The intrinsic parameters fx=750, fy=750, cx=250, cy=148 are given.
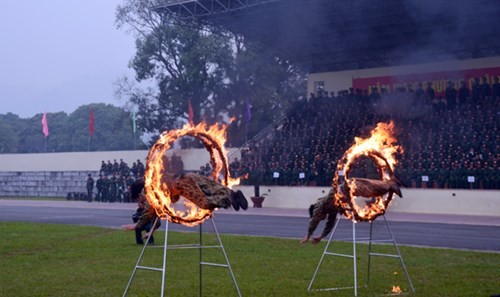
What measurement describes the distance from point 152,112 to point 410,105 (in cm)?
2303

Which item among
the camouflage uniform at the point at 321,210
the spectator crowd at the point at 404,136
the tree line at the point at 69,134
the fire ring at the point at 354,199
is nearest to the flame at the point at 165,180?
the camouflage uniform at the point at 321,210

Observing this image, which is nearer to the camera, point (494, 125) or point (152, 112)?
point (494, 125)

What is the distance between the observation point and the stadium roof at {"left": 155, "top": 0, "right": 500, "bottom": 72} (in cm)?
2342

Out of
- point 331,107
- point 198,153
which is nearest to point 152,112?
point 198,153

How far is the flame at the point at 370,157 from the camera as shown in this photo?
10211mm

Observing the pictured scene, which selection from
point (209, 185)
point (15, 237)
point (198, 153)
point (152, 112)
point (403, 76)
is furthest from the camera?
point (152, 112)

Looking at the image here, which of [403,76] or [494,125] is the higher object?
[403,76]

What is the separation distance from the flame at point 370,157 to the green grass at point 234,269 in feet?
3.74

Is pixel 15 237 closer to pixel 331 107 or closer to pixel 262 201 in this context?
pixel 262 201

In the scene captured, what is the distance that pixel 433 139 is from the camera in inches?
1210

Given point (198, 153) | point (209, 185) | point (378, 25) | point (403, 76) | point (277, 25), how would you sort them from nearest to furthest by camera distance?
point (209, 185), point (378, 25), point (277, 25), point (403, 76), point (198, 153)

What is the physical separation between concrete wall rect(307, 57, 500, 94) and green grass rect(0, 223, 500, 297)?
58.3 feet

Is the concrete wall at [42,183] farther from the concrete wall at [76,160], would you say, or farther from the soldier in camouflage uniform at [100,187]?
the soldier in camouflage uniform at [100,187]

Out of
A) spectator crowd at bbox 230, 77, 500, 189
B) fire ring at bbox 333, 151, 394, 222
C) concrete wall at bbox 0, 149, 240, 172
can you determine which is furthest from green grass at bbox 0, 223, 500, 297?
concrete wall at bbox 0, 149, 240, 172
